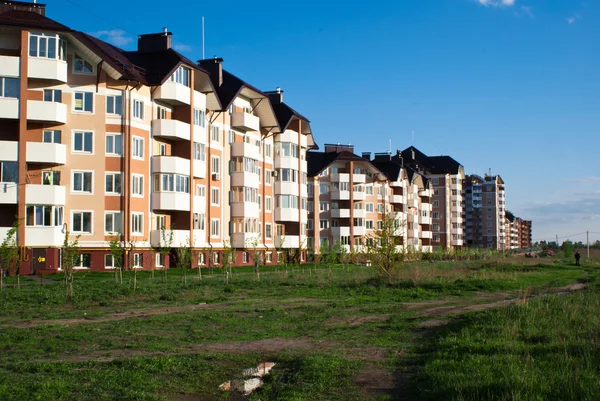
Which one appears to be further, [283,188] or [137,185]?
[283,188]

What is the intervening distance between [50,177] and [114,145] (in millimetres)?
4712

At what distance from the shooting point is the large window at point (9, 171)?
135 feet

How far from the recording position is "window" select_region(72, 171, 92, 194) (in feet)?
145

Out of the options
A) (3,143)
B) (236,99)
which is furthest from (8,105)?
(236,99)

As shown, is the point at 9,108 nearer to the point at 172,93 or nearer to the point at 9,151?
A: the point at 9,151

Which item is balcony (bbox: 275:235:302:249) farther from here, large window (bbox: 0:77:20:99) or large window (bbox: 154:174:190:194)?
large window (bbox: 0:77:20:99)

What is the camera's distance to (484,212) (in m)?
192

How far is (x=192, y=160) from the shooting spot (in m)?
50.1

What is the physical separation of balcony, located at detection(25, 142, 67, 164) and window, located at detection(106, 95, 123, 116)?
467 cm

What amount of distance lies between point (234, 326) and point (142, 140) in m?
30.0

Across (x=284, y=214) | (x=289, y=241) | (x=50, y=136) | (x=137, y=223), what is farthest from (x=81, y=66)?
(x=289, y=241)

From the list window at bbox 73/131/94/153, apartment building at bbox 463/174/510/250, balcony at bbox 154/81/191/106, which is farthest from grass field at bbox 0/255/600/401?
apartment building at bbox 463/174/510/250

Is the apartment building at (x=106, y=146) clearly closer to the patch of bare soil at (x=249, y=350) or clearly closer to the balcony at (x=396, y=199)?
the patch of bare soil at (x=249, y=350)

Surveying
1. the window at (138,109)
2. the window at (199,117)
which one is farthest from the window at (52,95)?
the window at (199,117)
